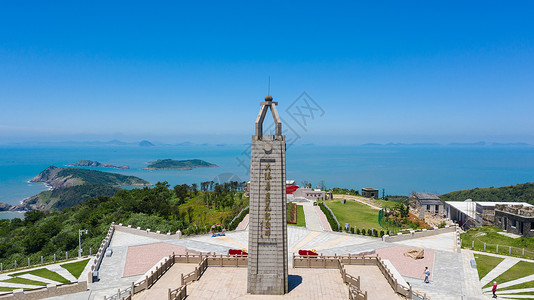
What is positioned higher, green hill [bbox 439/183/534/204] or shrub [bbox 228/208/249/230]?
shrub [bbox 228/208/249/230]

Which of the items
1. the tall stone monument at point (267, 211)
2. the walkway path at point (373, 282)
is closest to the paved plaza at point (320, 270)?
the walkway path at point (373, 282)

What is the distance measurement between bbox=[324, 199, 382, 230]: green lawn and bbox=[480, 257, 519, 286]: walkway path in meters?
12.9

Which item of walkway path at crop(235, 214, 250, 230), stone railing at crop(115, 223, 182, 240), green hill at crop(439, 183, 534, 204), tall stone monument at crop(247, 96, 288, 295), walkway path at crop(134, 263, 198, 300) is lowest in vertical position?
green hill at crop(439, 183, 534, 204)

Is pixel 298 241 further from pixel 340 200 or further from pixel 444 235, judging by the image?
pixel 340 200

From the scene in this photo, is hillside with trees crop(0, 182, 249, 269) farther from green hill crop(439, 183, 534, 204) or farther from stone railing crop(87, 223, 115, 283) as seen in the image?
green hill crop(439, 183, 534, 204)

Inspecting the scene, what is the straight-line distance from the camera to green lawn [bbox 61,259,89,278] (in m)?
23.8

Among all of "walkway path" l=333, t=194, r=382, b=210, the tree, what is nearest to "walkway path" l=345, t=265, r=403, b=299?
"walkway path" l=333, t=194, r=382, b=210

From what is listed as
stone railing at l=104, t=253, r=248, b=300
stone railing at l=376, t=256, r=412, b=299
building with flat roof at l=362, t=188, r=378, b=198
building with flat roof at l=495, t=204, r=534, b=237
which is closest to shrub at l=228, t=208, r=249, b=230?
stone railing at l=104, t=253, r=248, b=300

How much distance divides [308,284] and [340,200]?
3846 centimetres

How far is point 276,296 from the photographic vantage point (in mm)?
16469

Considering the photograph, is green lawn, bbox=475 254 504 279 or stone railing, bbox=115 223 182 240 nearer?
green lawn, bbox=475 254 504 279

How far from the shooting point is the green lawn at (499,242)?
28.0 meters

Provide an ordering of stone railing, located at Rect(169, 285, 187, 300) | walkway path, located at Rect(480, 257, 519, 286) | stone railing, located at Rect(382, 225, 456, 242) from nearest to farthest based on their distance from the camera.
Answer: stone railing, located at Rect(169, 285, 187, 300) < walkway path, located at Rect(480, 257, 519, 286) < stone railing, located at Rect(382, 225, 456, 242)

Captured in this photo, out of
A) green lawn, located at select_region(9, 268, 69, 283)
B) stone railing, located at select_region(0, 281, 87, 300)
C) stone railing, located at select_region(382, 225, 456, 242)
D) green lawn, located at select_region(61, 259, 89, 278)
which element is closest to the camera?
stone railing, located at select_region(0, 281, 87, 300)
